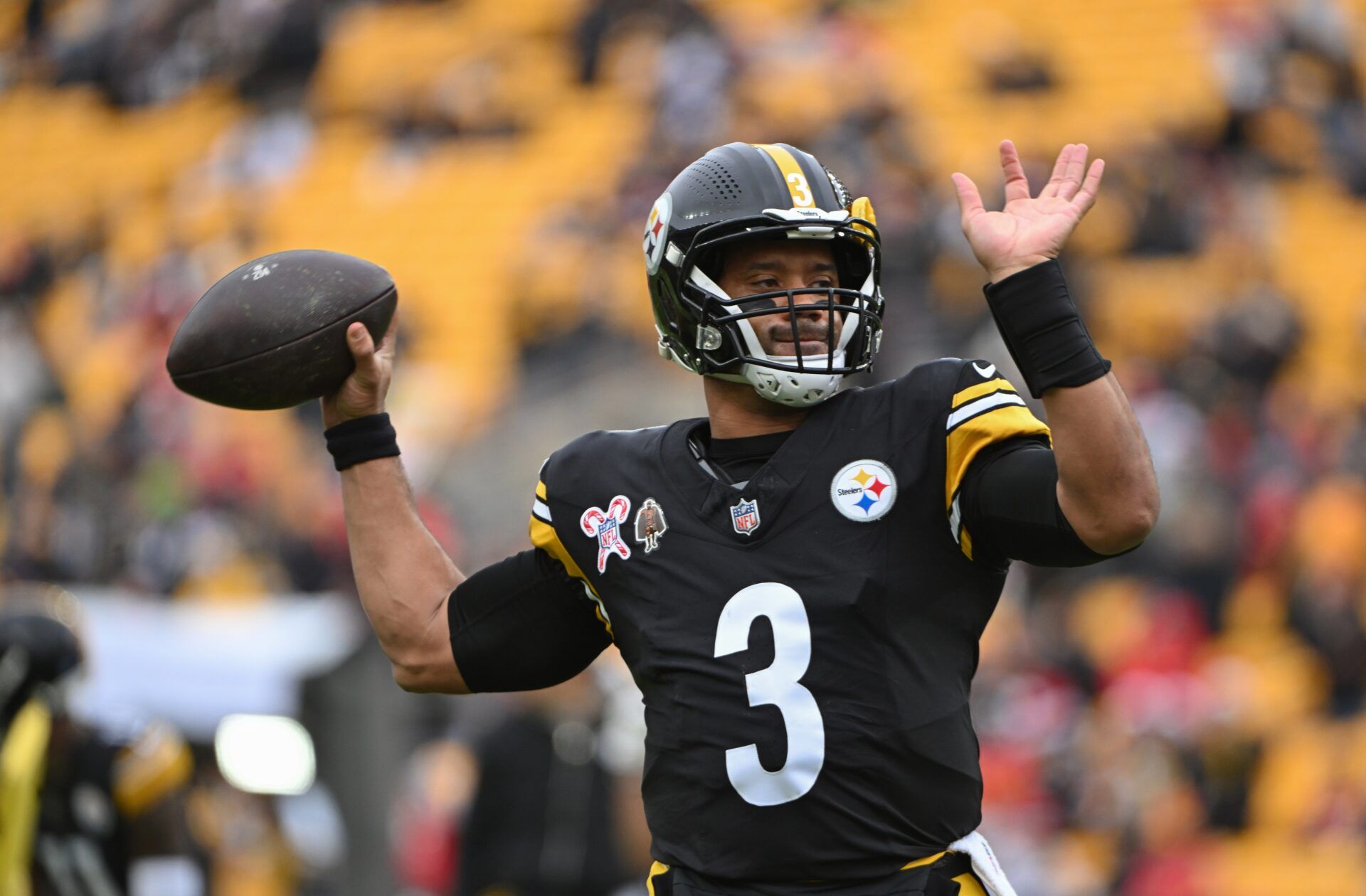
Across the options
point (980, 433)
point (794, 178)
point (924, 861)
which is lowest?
point (924, 861)

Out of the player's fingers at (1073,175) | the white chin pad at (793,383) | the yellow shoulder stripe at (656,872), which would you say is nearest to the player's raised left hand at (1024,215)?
the player's fingers at (1073,175)

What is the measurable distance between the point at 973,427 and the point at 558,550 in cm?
68

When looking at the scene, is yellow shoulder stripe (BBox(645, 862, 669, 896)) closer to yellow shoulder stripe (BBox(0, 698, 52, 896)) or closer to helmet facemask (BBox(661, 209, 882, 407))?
helmet facemask (BBox(661, 209, 882, 407))

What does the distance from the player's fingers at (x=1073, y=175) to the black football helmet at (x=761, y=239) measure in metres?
0.31

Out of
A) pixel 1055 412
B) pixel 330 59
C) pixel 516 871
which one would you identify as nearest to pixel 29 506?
pixel 330 59

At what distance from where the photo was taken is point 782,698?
7.54 ft

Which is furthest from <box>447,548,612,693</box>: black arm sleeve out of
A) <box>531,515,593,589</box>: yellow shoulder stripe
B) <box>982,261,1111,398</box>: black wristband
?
<box>982,261,1111,398</box>: black wristband

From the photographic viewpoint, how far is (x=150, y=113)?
51.3 feet

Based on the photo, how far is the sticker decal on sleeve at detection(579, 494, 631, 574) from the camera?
251 centimetres

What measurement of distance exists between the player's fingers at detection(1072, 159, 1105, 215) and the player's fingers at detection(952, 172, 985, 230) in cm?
13

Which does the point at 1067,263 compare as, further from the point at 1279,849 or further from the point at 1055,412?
the point at 1055,412

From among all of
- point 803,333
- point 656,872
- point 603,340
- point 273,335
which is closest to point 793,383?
point 803,333

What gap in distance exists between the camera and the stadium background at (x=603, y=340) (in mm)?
6855

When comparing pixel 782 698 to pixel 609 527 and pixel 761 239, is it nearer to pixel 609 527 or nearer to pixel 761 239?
pixel 609 527
